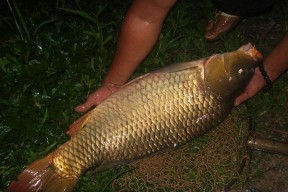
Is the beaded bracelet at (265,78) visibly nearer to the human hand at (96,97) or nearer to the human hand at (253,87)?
the human hand at (253,87)

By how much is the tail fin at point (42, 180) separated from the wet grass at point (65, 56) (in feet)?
0.74

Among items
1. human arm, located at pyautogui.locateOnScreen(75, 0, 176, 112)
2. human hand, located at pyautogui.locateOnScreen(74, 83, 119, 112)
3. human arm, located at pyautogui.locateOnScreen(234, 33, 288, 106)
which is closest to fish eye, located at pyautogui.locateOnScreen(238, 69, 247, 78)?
human arm, located at pyautogui.locateOnScreen(234, 33, 288, 106)

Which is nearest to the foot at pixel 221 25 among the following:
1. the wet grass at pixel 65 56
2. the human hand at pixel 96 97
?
the wet grass at pixel 65 56

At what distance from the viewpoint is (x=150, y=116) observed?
288 cm

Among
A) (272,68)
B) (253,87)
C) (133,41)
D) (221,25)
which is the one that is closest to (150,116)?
(133,41)

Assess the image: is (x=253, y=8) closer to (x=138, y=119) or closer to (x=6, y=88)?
(x=138, y=119)

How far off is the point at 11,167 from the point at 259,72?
2.34 metres

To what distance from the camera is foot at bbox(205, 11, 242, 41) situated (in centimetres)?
403

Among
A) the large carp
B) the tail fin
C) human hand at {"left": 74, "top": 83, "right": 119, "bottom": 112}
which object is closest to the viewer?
the tail fin

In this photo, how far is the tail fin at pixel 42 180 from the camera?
2736mm

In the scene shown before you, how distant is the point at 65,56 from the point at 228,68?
1.54 metres

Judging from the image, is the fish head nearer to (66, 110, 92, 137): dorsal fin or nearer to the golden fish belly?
the golden fish belly

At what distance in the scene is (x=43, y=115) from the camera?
3.25 meters

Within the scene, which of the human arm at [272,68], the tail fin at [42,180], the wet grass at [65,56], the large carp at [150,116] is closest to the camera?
the tail fin at [42,180]
